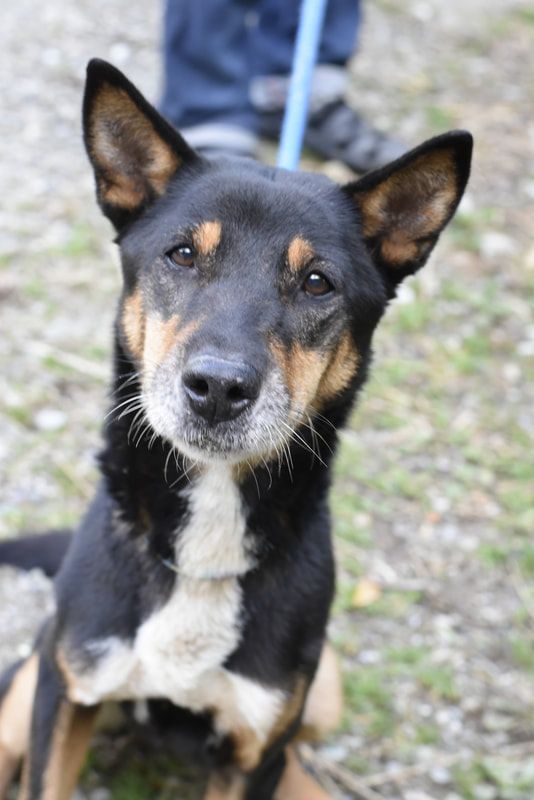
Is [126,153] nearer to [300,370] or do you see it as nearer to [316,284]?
[316,284]

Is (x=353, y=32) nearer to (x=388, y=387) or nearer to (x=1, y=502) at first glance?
(x=388, y=387)

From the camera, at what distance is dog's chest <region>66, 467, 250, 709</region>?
3.01 metres

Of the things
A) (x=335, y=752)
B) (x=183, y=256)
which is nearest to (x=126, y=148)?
(x=183, y=256)

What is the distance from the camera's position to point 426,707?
160 inches

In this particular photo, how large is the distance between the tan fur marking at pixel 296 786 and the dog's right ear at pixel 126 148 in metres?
1.88

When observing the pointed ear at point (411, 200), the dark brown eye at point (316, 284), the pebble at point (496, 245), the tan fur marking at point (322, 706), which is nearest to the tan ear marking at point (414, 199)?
the pointed ear at point (411, 200)

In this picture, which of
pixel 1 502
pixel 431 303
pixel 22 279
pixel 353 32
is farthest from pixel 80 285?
pixel 353 32

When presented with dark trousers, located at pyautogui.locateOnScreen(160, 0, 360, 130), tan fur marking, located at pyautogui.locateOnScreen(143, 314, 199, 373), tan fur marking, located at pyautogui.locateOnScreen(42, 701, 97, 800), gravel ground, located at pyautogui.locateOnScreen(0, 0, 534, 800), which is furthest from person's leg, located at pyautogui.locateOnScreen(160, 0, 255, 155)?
tan fur marking, located at pyautogui.locateOnScreen(42, 701, 97, 800)

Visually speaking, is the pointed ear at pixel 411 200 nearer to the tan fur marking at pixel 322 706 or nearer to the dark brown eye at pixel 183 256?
the dark brown eye at pixel 183 256

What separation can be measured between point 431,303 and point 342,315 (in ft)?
10.5

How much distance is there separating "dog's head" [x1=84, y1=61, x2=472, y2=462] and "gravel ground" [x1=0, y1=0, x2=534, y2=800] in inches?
60.6

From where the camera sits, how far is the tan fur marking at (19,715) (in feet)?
11.2

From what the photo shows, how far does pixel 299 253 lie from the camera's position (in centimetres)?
288

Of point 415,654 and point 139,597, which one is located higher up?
point 139,597
